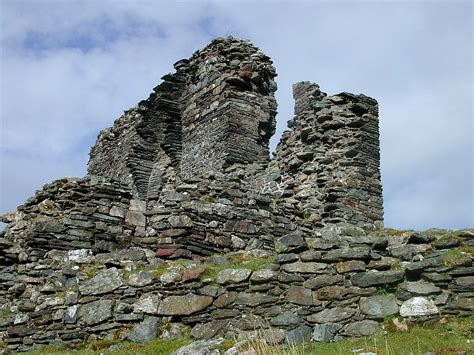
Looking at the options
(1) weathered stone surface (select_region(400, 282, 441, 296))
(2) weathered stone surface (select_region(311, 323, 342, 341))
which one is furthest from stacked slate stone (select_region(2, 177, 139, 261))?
(1) weathered stone surface (select_region(400, 282, 441, 296))

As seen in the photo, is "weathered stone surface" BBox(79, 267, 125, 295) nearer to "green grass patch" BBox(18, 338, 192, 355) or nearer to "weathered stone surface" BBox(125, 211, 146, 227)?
"green grass patch" BBox(18, 338, 192, 355)

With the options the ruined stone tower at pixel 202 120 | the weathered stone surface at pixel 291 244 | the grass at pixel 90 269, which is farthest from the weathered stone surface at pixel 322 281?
the ruined stone tower at pixel 202 120

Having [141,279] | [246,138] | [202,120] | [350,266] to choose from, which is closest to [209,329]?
[141,279]

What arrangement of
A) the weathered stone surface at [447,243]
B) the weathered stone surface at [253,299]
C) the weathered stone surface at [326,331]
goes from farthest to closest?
the weathered stone surface at [253,299] < the weathered stone surface at [447,243] < the weathered stone surface at [326,331]

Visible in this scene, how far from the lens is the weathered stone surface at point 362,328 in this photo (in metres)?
8.41

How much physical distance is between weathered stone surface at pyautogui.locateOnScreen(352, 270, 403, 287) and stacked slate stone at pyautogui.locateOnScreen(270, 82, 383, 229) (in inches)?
260

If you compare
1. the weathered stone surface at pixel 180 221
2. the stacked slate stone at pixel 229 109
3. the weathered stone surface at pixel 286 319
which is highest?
the stacked slate stone at pixel 229 109

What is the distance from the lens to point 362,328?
848 centimetres

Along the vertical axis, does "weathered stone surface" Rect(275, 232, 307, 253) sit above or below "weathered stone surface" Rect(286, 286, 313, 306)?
above

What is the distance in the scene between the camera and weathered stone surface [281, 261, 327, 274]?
9.52 meters

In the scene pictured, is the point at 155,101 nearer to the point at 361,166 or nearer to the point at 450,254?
the point at 361,166

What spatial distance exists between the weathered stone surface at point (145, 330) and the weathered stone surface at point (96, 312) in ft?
2.20

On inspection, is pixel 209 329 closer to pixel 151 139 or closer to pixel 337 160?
pixel 337 160

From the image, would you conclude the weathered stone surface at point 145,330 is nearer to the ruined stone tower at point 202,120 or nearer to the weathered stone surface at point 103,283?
the weathered stone surface at point 103,283
